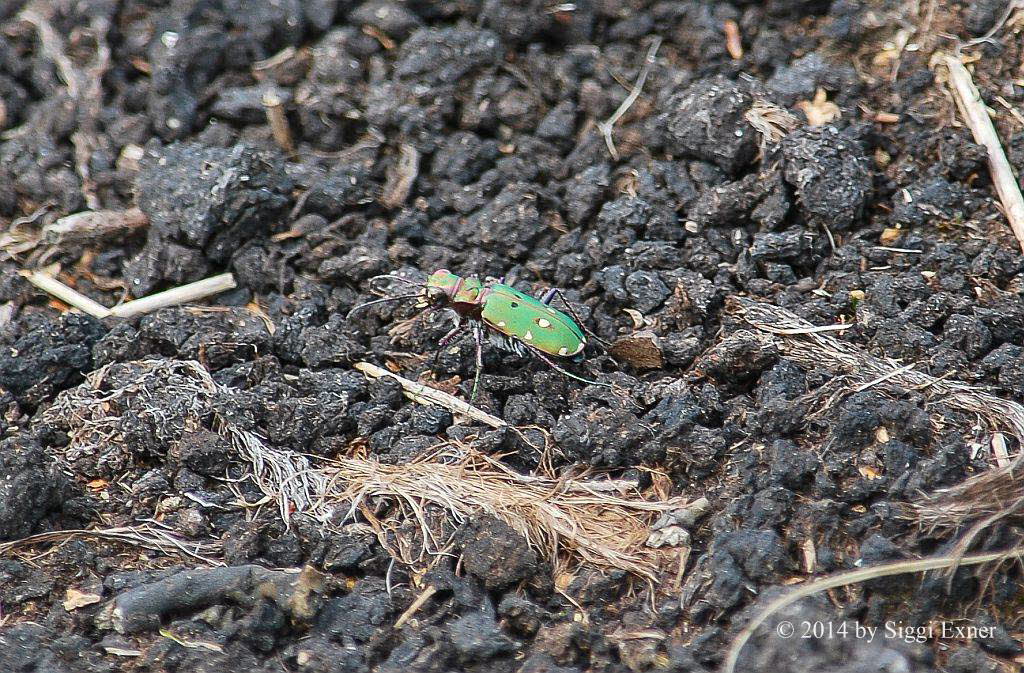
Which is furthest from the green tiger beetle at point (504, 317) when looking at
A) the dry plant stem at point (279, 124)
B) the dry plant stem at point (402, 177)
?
the dry plant stem at point (279, 124)

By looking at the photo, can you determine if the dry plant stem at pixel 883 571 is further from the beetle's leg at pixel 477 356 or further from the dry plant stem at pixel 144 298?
the dry plant stem at pixel 144 298

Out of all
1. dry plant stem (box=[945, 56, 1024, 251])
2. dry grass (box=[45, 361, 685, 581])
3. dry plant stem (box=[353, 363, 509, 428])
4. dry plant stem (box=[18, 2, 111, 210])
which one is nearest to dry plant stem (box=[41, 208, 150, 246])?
dry plant stem (box=[18, 2, 111, 210])

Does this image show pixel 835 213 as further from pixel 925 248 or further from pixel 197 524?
pixel 197 524

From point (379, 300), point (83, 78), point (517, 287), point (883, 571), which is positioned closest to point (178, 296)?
point (379, 300)

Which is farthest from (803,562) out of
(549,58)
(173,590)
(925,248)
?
(549,58)

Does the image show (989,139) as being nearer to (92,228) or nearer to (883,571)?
(883,571)
